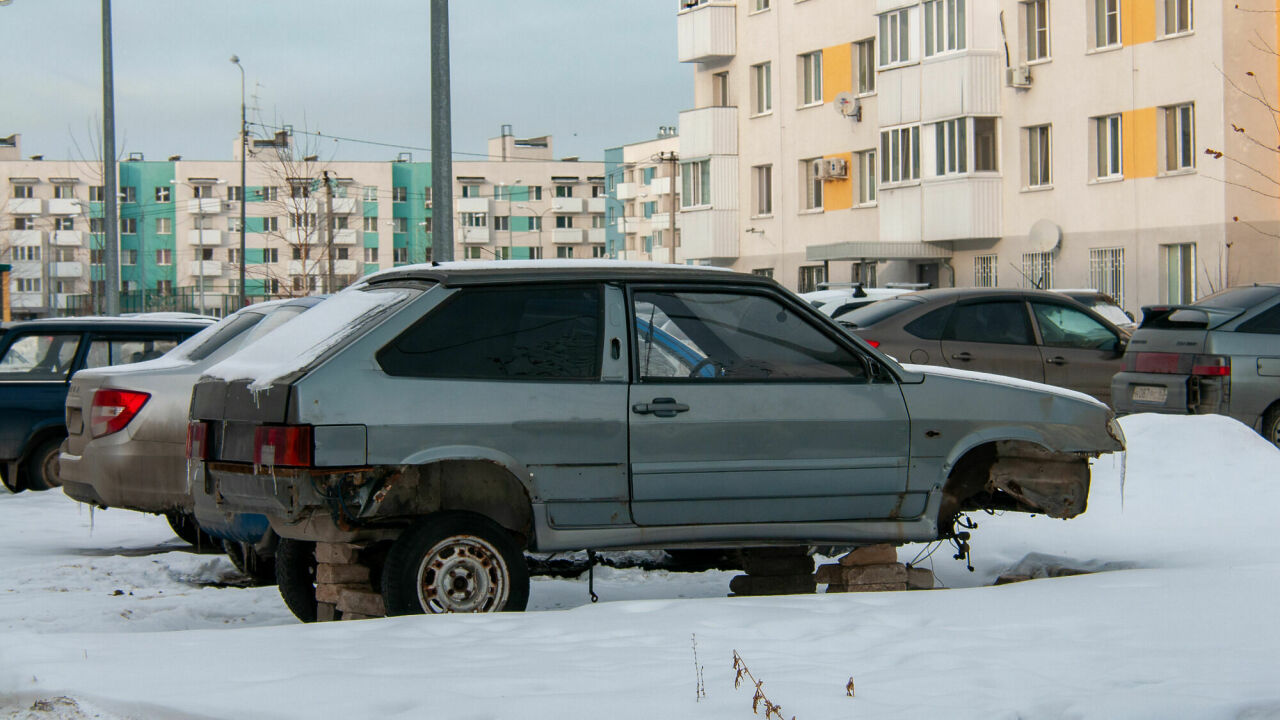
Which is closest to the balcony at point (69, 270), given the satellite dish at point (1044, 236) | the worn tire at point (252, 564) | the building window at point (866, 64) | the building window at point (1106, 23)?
the building window at point (866, 64)

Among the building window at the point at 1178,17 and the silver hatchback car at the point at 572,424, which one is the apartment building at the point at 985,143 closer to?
the building window at the point at 1178,17

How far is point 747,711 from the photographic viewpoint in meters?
4.81

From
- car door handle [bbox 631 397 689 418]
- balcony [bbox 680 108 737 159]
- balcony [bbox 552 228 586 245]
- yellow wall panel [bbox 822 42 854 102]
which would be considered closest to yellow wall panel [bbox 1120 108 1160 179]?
yellow wall panel [bbox 822 42 854 102]

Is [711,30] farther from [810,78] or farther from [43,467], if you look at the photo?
[43,467]

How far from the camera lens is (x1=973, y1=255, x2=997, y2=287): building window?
37.9m

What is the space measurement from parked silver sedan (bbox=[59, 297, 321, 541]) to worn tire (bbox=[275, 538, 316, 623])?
5.26 ft

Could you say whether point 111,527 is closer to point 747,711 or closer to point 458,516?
point 458,516

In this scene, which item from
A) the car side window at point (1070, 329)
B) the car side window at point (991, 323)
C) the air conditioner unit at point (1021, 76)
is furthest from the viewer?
the air conditioner unit at point (1021, 76)

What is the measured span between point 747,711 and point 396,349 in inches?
94.3

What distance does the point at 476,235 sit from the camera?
108438 mm

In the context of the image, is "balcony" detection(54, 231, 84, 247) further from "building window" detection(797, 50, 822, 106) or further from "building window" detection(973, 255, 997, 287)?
"building window" detection(973, 255, 997, 287)

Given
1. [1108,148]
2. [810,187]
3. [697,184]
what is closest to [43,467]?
[1108,148]

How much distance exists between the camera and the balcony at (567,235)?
112m

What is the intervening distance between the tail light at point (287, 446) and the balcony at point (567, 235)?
10619 cm
